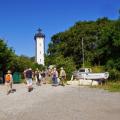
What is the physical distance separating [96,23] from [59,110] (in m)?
70.9

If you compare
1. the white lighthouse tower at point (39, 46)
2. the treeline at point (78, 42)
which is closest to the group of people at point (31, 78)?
the treeline at point (78, 42)

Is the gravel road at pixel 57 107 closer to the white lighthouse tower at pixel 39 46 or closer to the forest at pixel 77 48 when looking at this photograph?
the forest at pixel 77 48

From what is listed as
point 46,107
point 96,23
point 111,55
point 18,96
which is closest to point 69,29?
point 96,23

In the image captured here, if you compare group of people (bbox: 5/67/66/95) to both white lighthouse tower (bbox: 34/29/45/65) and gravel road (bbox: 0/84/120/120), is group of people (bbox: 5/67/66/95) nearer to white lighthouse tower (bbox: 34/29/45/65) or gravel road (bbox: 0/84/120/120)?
gravel road (bbox: 0/84/120/120)

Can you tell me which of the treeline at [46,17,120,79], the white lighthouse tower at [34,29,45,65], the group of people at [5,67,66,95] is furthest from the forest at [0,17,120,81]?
the white lighthouse tower at [34,29,45,65]

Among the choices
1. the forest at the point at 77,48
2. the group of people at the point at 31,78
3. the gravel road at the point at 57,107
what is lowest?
Result: the gravel road at the point at 57,107

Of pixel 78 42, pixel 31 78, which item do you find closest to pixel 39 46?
pixel 78 42

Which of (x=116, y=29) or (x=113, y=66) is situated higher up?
(x=116, y=29)

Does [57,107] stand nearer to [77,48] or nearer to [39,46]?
[77,48]

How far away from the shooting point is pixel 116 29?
1937 inches

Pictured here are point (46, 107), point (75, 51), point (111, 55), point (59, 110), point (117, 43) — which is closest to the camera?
point (59, 110)

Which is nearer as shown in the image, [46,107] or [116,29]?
[46,107]

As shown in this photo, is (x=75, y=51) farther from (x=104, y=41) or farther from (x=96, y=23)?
(x=104, y=41)

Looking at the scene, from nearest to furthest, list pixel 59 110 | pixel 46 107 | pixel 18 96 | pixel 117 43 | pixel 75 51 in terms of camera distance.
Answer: pixel 59 110, pixel 46 107, pixel 18 96, pixel 117 43, pixel 75 51
